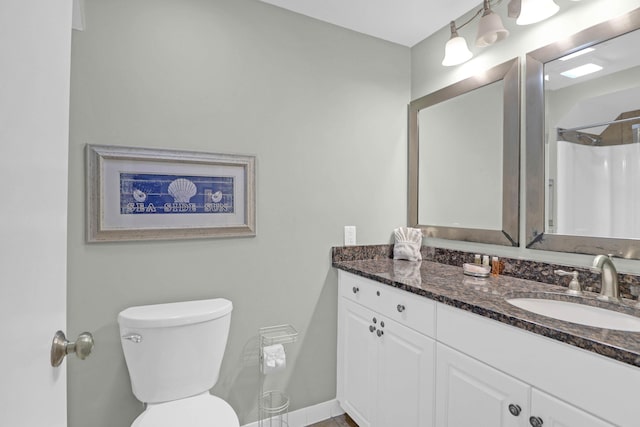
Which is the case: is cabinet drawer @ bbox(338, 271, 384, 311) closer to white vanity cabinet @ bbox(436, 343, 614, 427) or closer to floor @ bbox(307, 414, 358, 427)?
white vanity cabinet @ bbox(436, 343, 614, 427)

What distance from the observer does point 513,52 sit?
5.69 feet

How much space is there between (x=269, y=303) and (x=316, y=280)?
321mm

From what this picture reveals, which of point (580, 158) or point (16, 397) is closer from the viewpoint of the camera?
point (16, 397)

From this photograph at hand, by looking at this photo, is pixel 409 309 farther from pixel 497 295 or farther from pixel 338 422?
pixel 338 422

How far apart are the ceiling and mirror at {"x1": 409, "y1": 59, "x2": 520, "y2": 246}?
1.35 feet

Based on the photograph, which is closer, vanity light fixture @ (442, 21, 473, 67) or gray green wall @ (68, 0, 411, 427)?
gray green wall @ (68, 0, 411, 427)

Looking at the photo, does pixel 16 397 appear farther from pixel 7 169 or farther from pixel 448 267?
pixel 448 267

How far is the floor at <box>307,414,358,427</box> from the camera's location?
200 cm

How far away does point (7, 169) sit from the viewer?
413 millimetres

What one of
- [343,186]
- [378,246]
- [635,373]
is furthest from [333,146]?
[635,373]

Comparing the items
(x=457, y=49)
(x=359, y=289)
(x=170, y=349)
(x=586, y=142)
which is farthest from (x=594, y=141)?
(x=170, y=349)

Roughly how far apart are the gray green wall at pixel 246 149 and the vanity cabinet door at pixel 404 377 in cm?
51

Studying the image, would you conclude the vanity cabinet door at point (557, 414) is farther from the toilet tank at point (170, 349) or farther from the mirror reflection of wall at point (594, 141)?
the toilet tank at point (170, 349)

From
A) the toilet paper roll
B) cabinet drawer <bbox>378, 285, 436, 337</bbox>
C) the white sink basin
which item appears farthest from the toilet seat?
the white sink basin
